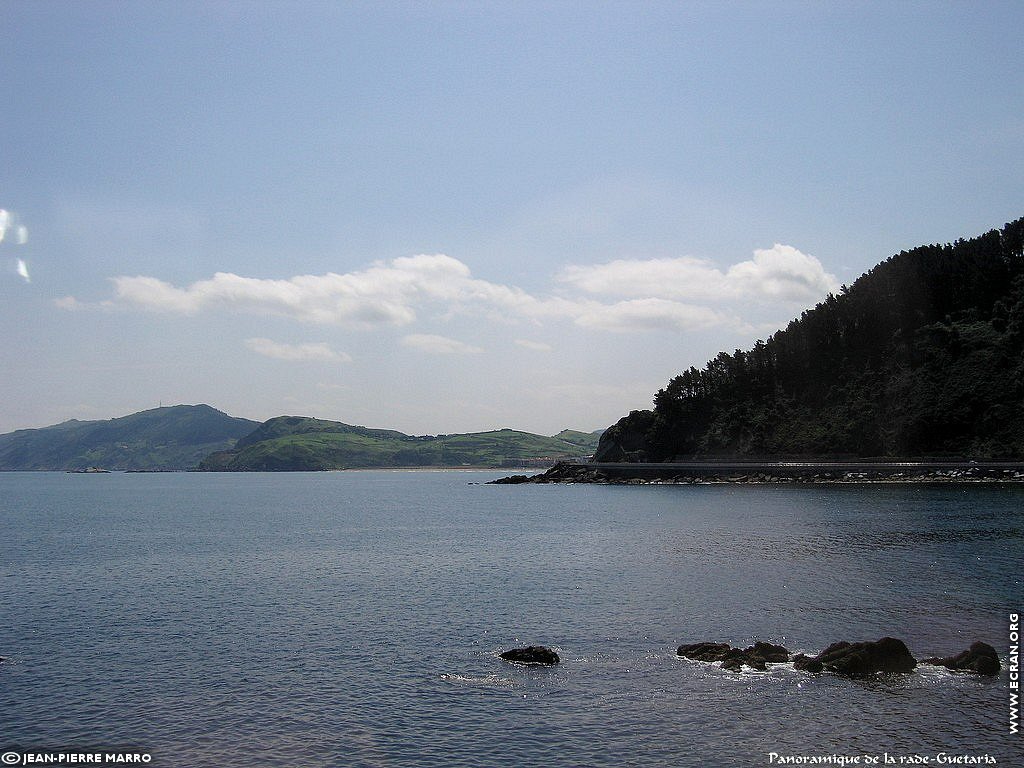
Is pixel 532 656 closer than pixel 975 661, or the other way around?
pixel 975 661

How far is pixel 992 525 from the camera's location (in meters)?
86.9

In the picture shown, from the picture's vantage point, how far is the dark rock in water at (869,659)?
36.0 metres

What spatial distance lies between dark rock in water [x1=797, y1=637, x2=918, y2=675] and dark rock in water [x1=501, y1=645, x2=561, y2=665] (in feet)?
39.9

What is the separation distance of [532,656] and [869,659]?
52.8 feet

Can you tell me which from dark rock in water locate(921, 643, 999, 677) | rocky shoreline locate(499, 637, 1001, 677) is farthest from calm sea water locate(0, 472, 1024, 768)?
dark rock in water locate(921, 643, 999, 677)

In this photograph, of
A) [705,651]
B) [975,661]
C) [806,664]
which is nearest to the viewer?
[975,661]

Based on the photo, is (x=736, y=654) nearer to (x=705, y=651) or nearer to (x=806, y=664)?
(x=705, y=651)

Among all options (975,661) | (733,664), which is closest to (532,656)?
(733,664)

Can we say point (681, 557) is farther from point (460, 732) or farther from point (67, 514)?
point (67, 514)

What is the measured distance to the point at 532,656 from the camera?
3850 cm

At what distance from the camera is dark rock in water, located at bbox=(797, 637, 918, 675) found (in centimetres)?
3600

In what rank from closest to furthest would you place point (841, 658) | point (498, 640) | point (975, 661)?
point (975, 661) < point (841, 658) < point (498, 640)

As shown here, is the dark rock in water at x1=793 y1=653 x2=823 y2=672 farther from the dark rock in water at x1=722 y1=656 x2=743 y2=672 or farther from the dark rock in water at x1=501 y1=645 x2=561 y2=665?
the dark rock in water at x1=501 y1=645 x2=561 y2=665

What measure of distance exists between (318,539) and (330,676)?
63958mm
